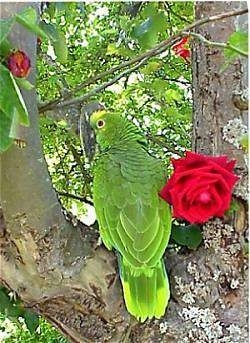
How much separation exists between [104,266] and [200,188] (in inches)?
7.9

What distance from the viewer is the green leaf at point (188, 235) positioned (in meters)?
0.93

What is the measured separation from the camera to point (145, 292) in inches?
34.6

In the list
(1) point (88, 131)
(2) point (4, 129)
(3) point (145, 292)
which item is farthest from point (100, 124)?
(2) point (4, 129)

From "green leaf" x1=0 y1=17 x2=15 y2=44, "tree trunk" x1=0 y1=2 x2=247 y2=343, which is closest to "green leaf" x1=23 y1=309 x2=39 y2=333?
"tree trunk" x1=0 y1=2 x2=247 y2=343

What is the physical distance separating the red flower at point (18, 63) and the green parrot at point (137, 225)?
0.23 meters

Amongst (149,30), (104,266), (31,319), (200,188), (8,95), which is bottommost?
(31,319)

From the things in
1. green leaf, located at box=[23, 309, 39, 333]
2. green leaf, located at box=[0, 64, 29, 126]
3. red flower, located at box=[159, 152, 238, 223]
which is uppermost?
green leaf, located at box=[0, 64, 29, 126]

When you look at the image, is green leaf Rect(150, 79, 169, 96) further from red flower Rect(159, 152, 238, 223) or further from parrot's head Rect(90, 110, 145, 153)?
red flower Rect(159, 152, 238, 223)

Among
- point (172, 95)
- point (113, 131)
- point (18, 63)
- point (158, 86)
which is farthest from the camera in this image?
point (172, 95)

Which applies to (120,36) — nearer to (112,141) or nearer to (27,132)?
(112,141)

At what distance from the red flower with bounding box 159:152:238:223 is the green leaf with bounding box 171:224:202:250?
0.23 feet

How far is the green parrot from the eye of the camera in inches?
34.6

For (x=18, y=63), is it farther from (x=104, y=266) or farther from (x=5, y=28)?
(x=104, y=266)

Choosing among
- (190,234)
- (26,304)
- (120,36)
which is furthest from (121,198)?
(120,36)
